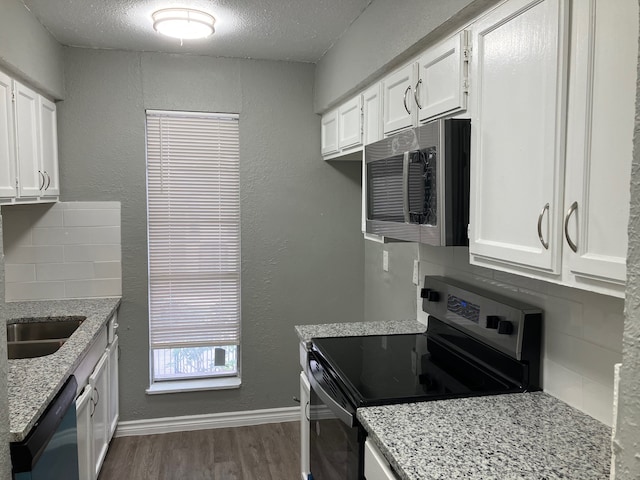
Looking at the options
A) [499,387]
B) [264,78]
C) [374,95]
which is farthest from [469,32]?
[264,78]

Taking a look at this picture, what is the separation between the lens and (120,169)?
3.26 m

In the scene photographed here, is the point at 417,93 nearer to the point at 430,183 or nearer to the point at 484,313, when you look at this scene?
the point at 430,183

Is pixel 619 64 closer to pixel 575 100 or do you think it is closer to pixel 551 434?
pixel 575 100

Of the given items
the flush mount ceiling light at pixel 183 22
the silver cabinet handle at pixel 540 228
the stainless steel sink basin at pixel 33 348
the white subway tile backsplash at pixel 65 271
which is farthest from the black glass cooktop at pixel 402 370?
the white subway tile backsplash at pixel 65 271

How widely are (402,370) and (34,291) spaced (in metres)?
2.45

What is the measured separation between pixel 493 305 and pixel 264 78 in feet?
7.56

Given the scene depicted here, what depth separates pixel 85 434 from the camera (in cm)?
227

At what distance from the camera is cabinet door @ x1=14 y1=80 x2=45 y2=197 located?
2.48 metres

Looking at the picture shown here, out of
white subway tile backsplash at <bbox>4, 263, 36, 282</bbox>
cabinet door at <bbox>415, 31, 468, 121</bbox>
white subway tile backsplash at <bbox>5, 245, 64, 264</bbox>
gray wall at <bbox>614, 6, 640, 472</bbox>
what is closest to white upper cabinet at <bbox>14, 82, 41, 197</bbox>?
white subway tile backsplash at <bbox>5, 245, 64, 264</bbox>

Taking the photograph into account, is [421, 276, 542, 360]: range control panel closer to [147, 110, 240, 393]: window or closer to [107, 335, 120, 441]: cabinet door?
[147, 110, 240, 393]: window

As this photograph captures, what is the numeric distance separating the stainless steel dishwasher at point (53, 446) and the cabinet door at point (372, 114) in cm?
168

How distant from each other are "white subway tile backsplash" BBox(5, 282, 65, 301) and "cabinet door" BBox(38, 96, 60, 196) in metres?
0.58

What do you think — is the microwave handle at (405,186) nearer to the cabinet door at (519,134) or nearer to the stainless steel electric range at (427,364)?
the cabinet door at (519,134)

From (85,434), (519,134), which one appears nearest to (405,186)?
(519,134)
